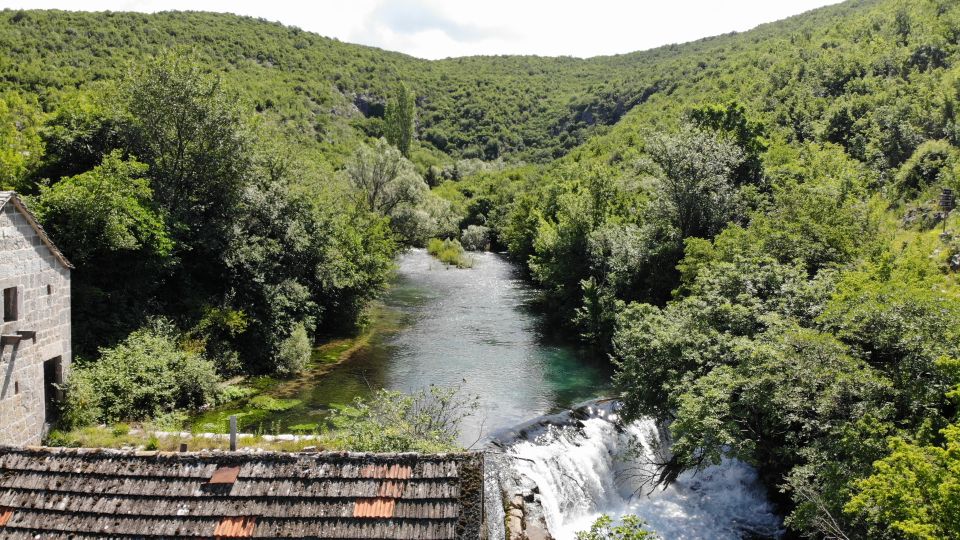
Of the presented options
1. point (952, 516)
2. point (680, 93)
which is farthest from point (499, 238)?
point (952, 516)

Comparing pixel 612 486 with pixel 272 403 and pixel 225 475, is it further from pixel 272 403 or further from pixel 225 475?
pixel 225 475

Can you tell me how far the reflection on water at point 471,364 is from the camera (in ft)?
70.1

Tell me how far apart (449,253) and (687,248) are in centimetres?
3189

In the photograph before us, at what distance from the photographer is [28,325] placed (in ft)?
45.5

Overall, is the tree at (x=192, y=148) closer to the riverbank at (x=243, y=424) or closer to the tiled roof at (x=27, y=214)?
the riverbank at (x=243, y=424)

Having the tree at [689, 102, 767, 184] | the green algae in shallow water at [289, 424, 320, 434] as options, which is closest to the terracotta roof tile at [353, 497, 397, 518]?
the green algae in shallow water at [289, 424, 320, 434]

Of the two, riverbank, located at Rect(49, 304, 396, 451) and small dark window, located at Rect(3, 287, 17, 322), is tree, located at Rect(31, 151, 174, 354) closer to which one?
riverbank, located at Rect(49, 304, 396, 451)

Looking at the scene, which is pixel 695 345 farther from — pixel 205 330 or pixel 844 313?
pixel 205 330

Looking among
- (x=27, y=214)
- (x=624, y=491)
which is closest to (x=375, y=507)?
(x=27, y=214)

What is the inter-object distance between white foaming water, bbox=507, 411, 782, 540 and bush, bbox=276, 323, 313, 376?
10.8 m

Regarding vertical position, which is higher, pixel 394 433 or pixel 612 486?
pixel 394 433

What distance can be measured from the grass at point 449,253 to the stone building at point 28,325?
39.4m

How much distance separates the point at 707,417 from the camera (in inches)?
570

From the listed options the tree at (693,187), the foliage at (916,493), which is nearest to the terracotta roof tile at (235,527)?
Answer: the foliage at (916,493)
